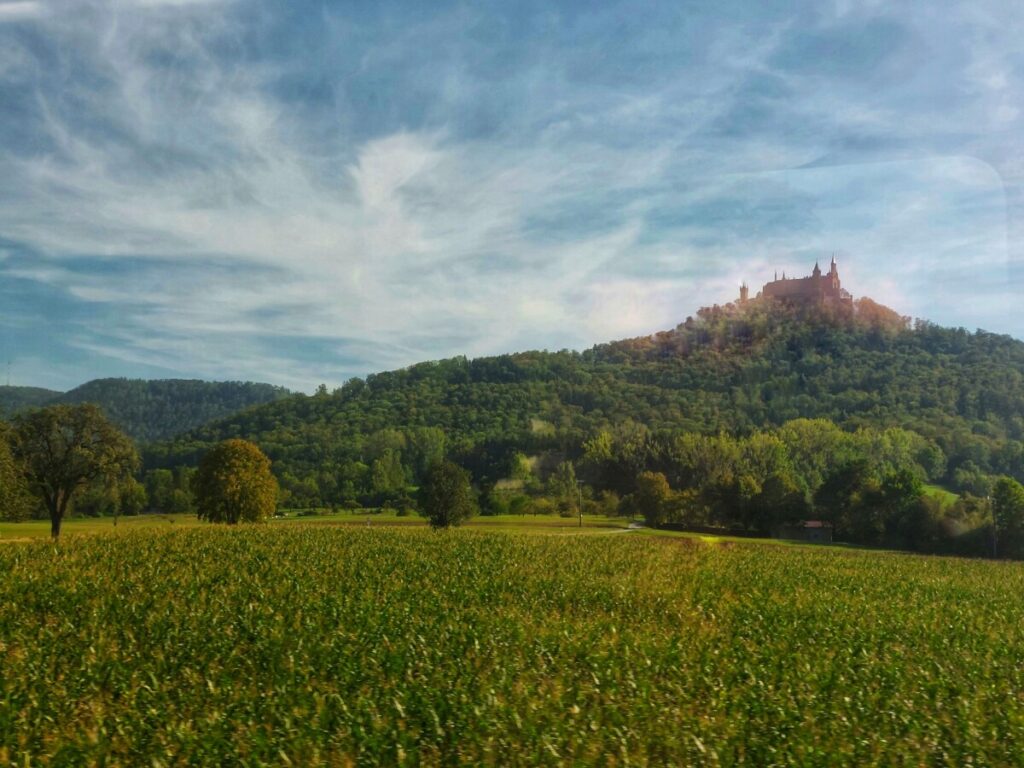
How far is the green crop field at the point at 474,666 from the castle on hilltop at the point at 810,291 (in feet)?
525

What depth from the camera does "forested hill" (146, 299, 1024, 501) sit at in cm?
12019

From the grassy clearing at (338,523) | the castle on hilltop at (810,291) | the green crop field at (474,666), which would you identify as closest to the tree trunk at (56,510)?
the grassy clearing at (338,523)

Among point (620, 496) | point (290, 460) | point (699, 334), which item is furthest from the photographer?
point (699, 334)

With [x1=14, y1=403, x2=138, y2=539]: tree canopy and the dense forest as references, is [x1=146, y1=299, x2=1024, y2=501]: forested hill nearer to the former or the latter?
the dense forest

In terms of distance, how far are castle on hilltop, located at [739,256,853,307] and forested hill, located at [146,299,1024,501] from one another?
17.0ft

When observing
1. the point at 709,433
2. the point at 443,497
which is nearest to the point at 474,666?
the point at 443,497

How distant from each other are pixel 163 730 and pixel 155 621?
7.05 meters

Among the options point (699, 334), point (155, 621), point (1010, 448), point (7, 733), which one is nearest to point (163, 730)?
point (7, 733)

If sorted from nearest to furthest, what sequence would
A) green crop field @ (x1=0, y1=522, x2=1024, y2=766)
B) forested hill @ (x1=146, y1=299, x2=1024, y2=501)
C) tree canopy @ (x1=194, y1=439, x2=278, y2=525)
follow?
green crop field @ (x1=0, y1=522, x2=1024, y2=766), tree canopy @ (x1=194, y1=439, x2=278, y2=525), forested hill @ (x1=146, y1=299, x2=1024, y2=501)

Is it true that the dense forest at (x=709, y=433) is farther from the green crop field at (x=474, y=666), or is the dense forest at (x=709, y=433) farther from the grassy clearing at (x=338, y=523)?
the green crop field at (x=474, y=666)

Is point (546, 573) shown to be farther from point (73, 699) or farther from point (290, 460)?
point (290, 460)

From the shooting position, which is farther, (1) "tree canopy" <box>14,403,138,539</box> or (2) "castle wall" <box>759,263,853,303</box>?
(2) "castle wall" <box>759,263,853,303</box>

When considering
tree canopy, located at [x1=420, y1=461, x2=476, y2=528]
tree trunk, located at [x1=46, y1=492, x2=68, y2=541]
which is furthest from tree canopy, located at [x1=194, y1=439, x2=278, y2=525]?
tree canopy, located at [x1=420, y1=461, x2=476, y2=528]

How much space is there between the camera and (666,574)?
26.9m
